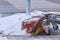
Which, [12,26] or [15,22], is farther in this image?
[15,22]

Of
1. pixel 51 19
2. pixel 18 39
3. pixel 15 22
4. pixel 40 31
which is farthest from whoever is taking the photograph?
pixel 15 22

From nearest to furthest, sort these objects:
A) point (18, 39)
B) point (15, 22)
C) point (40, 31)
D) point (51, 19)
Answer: point (18, 39), point (40, 31), point (51, 19), point (15, 22)

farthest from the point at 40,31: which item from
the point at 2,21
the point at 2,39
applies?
the point at 2,21

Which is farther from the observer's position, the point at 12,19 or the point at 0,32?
the point at 12,19

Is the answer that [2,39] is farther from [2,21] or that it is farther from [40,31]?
[2,21]

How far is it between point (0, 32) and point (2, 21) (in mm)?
1267

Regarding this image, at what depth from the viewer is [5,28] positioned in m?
7.29

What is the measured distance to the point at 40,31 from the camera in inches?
267

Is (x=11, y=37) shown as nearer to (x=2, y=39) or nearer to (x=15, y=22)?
(x=2, y=39)

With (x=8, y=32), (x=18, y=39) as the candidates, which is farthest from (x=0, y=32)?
(x=18, y=39)

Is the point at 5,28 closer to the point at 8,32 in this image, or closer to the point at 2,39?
the point at 8,32

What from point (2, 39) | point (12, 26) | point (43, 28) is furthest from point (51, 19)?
point (2, 39)

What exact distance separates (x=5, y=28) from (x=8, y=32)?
41 centimetres

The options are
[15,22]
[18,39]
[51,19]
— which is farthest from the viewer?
[15,22]
